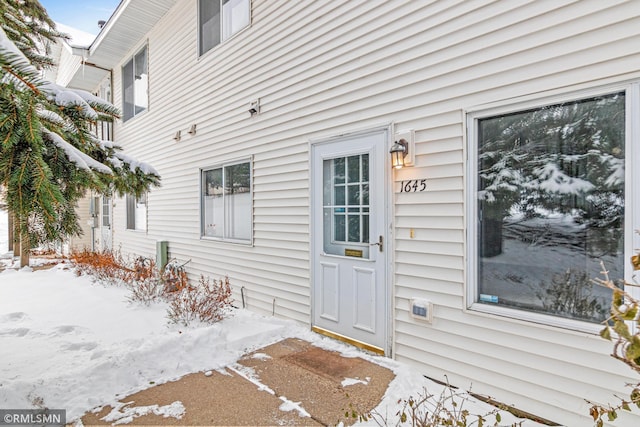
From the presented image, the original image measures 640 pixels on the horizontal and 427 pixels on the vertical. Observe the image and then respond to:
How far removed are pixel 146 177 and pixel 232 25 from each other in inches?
129

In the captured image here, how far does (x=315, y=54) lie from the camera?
13.5ft

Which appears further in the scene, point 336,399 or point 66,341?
point 66,341

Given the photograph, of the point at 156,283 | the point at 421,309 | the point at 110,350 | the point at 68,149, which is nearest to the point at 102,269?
the point at 156,283

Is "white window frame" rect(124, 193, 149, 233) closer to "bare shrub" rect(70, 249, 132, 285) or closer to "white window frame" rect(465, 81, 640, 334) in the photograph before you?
"bare shrub" rect(70, 249, 132, 285)

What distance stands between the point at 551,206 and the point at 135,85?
9.44 metres

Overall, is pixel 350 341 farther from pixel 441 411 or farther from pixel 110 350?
pixel 110 350

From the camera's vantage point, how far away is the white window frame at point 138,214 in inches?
329

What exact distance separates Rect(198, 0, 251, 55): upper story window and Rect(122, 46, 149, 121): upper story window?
8.57ft


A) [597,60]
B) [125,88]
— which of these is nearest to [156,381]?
[597,60]

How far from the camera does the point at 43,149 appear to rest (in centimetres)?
196

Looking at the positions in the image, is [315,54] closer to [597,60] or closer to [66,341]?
[597,60]

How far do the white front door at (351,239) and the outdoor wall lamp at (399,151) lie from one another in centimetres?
22

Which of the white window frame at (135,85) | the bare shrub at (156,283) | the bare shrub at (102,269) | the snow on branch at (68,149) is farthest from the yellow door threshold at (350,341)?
the white window frame at (135,85)

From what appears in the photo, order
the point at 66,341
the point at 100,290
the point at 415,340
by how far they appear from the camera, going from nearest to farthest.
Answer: the point at 415,340 → the point at 66,341 → the point at 100,290
